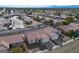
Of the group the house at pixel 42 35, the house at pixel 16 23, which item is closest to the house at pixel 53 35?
the house at pixel 42 35

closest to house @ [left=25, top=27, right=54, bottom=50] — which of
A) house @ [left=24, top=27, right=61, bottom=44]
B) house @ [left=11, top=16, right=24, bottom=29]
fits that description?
house @ [left=24, top=27, right=61, bottom=44]

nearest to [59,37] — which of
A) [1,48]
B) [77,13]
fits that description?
[77,13]

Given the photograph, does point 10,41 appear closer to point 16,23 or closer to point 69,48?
point 16,23

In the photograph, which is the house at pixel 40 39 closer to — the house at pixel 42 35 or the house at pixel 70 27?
the house at pixel 42 35

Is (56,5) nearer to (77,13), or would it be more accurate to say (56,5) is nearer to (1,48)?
(77,13)

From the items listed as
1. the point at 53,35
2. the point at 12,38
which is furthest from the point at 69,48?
the point at 12,38

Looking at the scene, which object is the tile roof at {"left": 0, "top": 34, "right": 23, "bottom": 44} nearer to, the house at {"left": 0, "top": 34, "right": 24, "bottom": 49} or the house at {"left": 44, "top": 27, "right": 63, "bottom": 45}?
the house at {"left": 0, "top": 34, "right": 24, "bottom": 49}

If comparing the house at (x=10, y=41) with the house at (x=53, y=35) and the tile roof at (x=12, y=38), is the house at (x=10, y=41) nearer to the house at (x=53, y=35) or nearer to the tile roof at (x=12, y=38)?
the tile roof at (x=12, y=38)

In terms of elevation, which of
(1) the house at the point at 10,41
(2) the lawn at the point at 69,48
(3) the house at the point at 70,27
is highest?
(3) the house at the point at 70,27

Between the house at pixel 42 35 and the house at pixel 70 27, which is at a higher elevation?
the house at pixel 70 27
